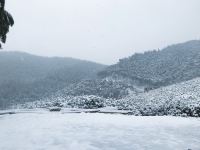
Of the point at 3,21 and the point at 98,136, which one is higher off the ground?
the point at 3,21

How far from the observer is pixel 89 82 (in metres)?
62.3

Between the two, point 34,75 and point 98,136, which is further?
point 34,75

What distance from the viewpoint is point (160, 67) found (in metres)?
83.9

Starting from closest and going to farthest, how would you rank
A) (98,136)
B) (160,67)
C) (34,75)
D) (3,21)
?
(98,136) < (3,21) < (160,67) < (34,75)

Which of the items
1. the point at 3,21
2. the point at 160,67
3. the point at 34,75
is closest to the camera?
the point at 3,21

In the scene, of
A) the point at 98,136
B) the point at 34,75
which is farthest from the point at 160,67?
the point at 98,136

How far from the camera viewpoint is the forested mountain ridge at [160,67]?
73000 mm

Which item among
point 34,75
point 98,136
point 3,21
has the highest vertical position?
point 34,75

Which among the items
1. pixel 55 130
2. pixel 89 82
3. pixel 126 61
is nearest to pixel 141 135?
pixel 55 130

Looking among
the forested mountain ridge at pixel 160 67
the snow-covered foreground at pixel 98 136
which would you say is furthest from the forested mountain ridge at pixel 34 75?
the snow-covered foreground at pixel 98 136

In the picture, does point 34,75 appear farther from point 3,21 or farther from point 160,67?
point 3,21

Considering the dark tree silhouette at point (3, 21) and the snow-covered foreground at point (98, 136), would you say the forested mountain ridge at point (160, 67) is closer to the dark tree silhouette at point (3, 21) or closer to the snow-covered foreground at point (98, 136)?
the dark tree silhouette at point (3, 21)

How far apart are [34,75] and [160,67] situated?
4679 cm

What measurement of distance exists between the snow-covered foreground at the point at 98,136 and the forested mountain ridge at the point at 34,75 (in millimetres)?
46900
